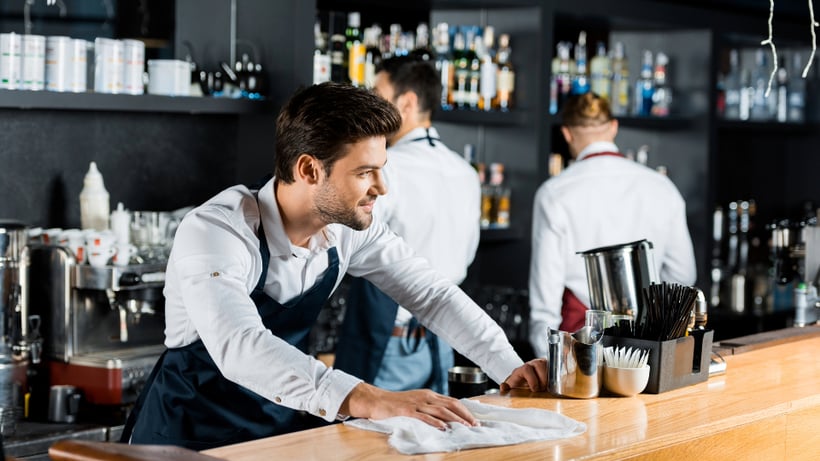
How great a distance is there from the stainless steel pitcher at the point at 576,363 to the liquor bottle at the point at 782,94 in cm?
429

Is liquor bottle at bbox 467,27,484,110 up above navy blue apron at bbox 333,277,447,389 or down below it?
above

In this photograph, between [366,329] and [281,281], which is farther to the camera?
[366,329]

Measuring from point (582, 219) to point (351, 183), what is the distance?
202cm

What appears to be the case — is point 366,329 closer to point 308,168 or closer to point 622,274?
point 622,274

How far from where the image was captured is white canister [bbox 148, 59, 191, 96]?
3842mm

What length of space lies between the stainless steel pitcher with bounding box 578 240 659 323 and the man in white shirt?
3.00 feet

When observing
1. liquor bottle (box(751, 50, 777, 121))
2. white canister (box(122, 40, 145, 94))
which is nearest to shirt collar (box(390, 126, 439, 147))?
white canister (box(122, 40, 145, 94))

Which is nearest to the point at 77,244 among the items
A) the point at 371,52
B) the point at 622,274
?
the point at 371,52

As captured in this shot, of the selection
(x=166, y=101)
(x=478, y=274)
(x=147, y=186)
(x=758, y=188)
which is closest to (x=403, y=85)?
(x=166, y=101)

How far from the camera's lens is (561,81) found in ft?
17.4

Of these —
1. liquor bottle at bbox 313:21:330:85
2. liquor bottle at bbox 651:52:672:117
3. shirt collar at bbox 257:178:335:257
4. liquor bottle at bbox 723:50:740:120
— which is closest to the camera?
shirt collar at bbox 257:178:335:257

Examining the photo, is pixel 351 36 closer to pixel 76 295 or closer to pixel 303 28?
pixel 303 28

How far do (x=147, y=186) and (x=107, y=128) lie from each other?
0.26 metres

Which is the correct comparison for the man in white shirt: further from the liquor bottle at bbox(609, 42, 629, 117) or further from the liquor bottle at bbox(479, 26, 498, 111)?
the liquor bottle at bbox(609, 42, 629, 117)
